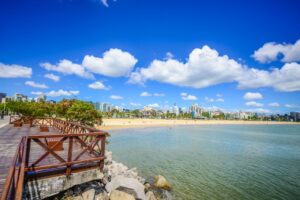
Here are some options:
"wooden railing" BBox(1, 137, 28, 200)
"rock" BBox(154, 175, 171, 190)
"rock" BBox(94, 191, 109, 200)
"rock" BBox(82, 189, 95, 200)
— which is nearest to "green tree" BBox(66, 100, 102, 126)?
"rock" BBox(154, 175, 171, 190)

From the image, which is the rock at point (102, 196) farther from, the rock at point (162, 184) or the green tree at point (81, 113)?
the green tree at point (81, 113)

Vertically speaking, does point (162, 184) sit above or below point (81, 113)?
below

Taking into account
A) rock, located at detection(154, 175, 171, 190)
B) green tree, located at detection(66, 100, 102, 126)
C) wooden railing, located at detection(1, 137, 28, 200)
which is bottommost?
rock, located at detection(154, 175, 171, 190)

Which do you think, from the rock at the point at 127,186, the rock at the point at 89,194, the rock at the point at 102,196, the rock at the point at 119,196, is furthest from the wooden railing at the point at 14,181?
the rock at the point at 127,186

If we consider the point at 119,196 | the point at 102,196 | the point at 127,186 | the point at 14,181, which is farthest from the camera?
the point at 127,186

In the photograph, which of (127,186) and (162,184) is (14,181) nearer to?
(127,186)

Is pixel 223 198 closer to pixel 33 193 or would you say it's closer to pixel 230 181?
pixel 230 181

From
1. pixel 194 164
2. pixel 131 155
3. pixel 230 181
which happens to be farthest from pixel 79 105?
pixel 230 181

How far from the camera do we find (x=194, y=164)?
21938 millimetres

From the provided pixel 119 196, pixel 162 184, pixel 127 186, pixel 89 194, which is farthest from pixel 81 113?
pixel 119 196

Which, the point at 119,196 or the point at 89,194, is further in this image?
the point at 119,196

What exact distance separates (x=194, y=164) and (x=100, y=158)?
16.0m

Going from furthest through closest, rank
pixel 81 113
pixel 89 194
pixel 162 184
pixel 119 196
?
pixel 81 113, pixel 162 184, pixel 119 196, pixel 89 194

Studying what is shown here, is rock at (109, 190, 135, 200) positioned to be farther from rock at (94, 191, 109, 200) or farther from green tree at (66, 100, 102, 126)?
green tree at (66, 100, 102, 126)
